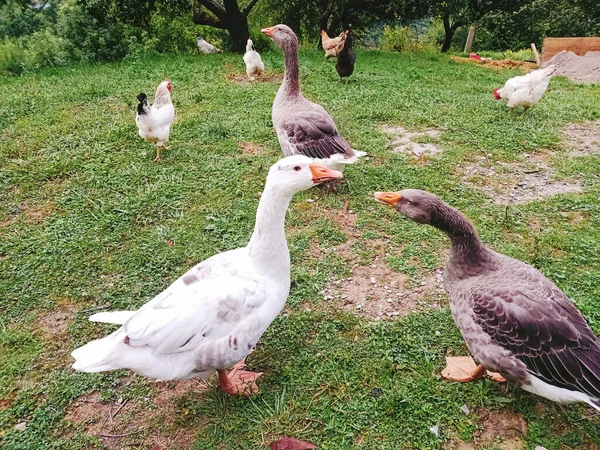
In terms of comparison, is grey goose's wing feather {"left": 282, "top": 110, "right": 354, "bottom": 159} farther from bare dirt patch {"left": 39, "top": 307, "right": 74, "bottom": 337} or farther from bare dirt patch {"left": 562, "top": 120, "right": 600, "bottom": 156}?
bare dirt patch {"left": 562, "top": 120, "right": 600, "bottom": 156}

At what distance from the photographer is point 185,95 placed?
28.1 ft

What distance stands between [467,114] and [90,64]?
9.80 meters

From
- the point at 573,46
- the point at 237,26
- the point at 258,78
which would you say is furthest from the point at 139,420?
the point at 573,46

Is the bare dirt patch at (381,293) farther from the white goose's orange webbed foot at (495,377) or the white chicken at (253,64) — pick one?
the white chicken at (253,64)

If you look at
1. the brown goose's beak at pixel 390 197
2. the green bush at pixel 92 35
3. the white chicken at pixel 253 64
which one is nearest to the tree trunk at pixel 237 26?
the green bush at pixel 92 35

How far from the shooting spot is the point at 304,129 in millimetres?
4945

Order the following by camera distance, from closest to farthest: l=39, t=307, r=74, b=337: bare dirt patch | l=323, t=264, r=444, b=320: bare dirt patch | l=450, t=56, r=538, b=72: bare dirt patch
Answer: l=39, t=307, r=74, b=337: bare dirt patch, l=323, t=264, r=444, b=320: bare dirt patch, l=450, t=56, r=538, b=72: bare dirt patch

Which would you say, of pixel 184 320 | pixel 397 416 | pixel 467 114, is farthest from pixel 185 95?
pixel 397 416

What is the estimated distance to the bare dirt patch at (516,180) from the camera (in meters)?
5.18

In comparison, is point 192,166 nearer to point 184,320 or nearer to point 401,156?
point 401,156

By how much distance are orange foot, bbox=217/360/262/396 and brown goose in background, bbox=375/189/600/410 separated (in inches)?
54.1

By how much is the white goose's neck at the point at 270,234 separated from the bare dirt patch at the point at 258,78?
7.85 meters

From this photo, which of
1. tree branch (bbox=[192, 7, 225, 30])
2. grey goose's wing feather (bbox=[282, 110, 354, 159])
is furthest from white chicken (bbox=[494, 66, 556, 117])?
tree branch (bbox=[192, 7, 225, 30])

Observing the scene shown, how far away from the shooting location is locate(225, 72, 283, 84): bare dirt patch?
995cm
